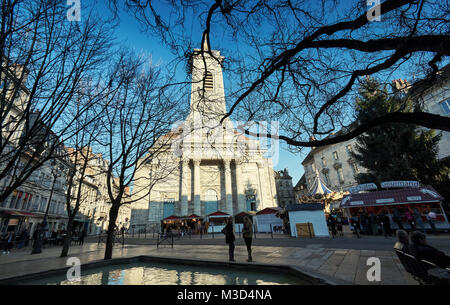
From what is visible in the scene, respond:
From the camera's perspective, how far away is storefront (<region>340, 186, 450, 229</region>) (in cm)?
1329

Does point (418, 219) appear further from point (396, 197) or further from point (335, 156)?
point (335, 156)

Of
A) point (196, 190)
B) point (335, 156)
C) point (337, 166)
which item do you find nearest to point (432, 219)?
point (337, 166)

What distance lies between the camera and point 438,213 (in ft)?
44.9

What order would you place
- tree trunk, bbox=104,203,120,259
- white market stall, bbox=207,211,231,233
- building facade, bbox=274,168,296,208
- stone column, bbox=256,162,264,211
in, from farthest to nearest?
1. building facade, bbox=274,168,296,208
2. stone column, bbox=256,162,264,211
3. white market stall, bbox=207,211,231,233
4. tree trunk, bbox=104,203,120,259

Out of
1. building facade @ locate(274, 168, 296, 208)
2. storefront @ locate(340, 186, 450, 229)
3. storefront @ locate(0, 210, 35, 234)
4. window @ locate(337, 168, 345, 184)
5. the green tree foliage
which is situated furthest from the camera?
building facade @ locate(274, 168, 296, 208)

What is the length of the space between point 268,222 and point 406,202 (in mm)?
13665

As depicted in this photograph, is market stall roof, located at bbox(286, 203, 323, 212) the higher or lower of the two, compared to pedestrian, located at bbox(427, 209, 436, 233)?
higher

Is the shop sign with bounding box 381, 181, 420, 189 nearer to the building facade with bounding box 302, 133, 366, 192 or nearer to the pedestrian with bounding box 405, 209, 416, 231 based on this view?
the pedestrian with bounding box 405, 209, 416, 231

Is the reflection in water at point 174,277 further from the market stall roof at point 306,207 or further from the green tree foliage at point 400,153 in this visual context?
the green tree foliage at point 400,153

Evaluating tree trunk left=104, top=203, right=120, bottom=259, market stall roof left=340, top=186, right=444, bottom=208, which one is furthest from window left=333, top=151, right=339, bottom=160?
tree trunk left=104, top=203, right=120, bottom=259

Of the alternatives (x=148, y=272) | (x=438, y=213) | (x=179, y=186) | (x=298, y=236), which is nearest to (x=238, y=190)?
(x=179, y=186)

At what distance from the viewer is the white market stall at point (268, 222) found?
880 inches

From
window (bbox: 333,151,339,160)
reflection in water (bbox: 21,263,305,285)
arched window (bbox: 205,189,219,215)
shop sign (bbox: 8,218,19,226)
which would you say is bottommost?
reflection in water (bbox: 21,263,305,285)

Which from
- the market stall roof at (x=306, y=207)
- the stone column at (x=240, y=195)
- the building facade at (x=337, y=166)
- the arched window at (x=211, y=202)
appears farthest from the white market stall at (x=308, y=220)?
the arched window at (x=211, y=202)
